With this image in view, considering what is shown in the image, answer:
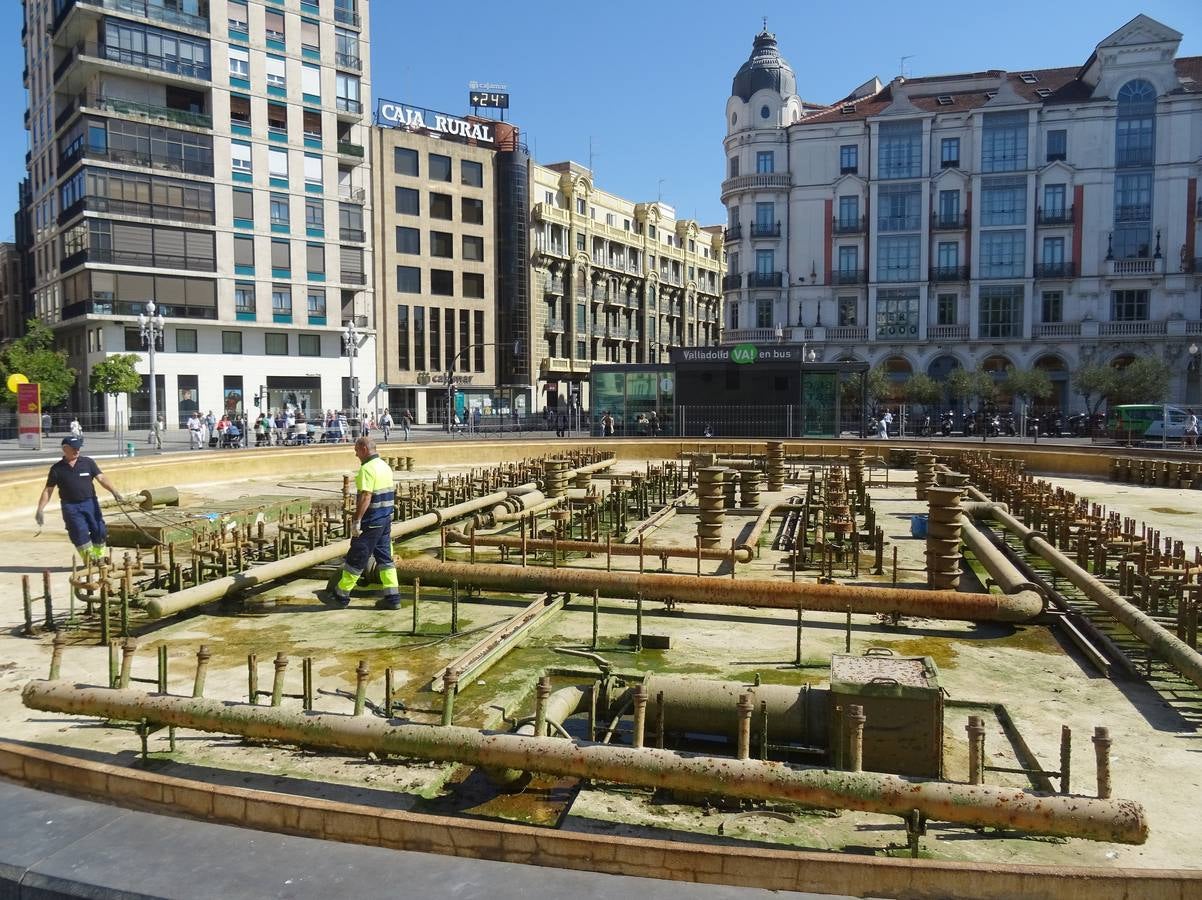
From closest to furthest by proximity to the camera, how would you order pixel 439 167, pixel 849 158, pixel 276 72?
pixel 276 72
pixel 849 158
pixel 439 167

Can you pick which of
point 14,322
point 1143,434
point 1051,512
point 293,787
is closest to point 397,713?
point 293,787

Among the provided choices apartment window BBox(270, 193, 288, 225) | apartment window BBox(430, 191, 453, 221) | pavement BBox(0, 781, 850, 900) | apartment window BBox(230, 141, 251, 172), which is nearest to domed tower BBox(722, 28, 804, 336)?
apartment window BBox(430, 191, 453, 221)

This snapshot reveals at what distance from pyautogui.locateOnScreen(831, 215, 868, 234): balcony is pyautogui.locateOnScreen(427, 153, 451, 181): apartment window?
28106 millimetres

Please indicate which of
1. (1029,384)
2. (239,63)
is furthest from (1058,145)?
(239,63)

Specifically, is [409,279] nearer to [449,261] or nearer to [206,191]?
[449,261]

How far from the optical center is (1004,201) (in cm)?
5600

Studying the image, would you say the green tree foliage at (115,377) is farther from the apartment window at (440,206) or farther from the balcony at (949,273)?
the balcony at (949,273)

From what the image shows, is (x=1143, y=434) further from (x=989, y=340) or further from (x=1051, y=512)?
(x=1051, y=512)

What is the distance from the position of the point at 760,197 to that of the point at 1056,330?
20994mm

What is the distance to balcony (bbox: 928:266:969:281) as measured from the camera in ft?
186

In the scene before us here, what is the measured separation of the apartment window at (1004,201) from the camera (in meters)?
55.6

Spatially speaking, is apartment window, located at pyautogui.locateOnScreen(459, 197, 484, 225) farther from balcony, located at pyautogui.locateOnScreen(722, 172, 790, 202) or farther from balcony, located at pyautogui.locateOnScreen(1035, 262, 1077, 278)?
balcony, located at pyautogui.locateOnScreen(1035, 262, 1077, 278)

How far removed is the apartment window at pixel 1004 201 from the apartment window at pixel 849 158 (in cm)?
808

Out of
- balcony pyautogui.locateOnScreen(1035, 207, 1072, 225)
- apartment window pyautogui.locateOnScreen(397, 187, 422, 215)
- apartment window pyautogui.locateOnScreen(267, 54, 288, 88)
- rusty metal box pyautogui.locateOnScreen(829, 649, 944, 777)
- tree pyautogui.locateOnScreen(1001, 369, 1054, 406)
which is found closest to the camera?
rusty metal box pyautogui.locateOnScreen(829, 649, 944, 777)
